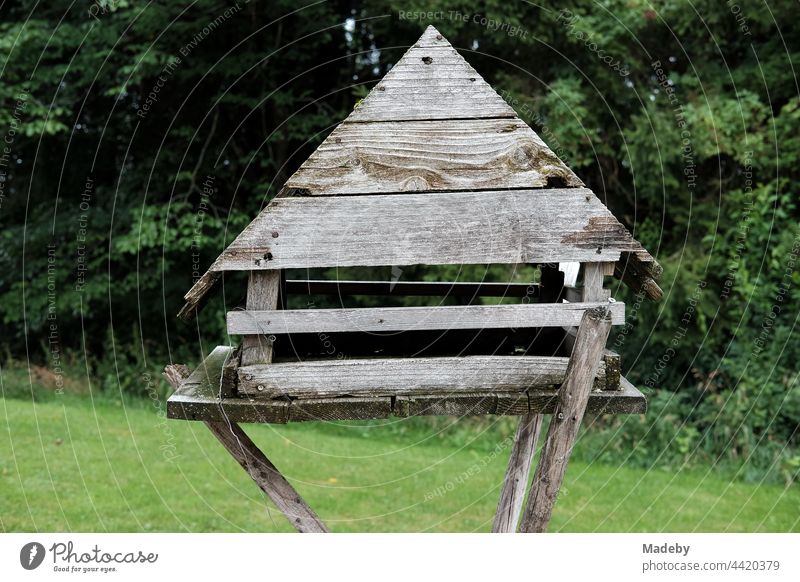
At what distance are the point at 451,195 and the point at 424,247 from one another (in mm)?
180

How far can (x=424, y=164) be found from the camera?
2426 millimetres

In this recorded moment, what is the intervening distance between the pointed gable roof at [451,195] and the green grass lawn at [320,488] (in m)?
3.09

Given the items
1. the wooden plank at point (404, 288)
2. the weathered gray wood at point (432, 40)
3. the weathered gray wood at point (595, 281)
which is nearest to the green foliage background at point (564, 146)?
the wooden plank at point (404, 288)

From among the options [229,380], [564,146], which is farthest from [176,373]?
[564,146]

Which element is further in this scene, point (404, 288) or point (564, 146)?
point (564, 146)

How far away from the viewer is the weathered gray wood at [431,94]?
244 centimetres

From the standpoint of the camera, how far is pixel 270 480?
2.86 meters

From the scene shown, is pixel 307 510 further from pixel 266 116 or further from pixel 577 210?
pixel 266 116

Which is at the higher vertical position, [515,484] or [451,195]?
[451,195]

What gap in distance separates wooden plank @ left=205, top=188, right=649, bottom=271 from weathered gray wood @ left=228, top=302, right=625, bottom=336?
16 cm

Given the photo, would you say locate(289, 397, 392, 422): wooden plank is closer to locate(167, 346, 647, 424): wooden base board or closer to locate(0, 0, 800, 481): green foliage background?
locate(167, 346, 647, 424): wooden base board

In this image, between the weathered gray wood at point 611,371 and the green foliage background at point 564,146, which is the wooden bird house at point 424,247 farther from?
the green foliage background at point 564,146

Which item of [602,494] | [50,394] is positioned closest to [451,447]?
[602,494]

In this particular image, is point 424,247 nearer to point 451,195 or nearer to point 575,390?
point 451,195
